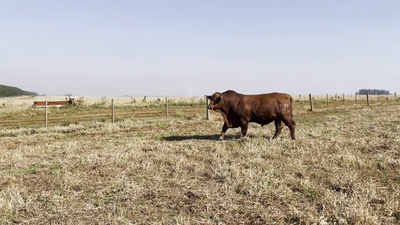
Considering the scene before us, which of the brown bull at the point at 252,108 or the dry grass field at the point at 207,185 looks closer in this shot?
the dry grass field at the point at 207,185

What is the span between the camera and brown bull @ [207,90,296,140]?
971 centimetres

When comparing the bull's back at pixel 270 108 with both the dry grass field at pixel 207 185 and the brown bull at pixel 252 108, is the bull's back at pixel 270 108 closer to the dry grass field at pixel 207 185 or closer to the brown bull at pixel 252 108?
the brown bull at pixel 252 108

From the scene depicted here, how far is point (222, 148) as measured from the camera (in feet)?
25.8

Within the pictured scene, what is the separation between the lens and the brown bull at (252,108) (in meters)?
9.71

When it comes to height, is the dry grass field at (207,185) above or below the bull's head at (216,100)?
below

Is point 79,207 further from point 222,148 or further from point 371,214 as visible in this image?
point 222,148

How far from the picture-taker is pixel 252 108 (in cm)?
980

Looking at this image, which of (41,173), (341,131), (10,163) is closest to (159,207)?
(41,173)

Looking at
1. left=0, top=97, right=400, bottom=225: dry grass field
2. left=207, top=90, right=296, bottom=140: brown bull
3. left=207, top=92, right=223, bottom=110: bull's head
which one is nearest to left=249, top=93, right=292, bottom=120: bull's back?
left=207, top=90, right=296, bottom=140: brown bull

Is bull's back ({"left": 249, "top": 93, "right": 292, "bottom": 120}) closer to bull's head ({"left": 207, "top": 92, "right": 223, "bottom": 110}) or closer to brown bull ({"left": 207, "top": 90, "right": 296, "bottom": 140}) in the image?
brown bull ({"left": 207, "top": 90, "right": 296, "bottom": 140})

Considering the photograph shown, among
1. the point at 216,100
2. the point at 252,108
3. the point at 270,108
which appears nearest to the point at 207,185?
the point at 216,100

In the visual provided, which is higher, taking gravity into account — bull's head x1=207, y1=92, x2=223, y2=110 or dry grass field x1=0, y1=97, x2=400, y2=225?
bull's head x1=207, y1=92, x2=223, y2=110

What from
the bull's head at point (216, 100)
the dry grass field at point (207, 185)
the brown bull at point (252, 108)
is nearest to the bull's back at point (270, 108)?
the brown bull at point (252, 108)

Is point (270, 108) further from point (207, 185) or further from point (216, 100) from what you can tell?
point (207, 185)
